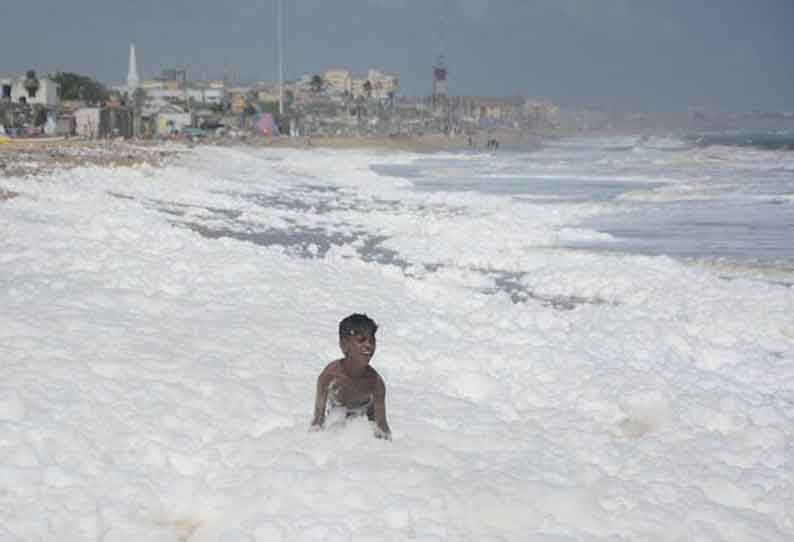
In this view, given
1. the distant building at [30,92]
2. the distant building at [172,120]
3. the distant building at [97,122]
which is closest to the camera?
the distant building at [97,122]

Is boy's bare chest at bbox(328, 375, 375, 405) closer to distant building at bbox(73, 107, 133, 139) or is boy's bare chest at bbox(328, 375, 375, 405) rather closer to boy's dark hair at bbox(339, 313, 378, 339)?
boy's dark hair at bbox(339, 313, 378, 339)

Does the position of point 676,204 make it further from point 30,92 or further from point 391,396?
point 30,92

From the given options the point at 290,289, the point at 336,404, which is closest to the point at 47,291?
the point at 290,289

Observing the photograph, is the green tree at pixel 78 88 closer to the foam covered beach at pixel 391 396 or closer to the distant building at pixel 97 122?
the distant building at pixel 97 122

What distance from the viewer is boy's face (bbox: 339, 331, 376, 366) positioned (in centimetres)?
523

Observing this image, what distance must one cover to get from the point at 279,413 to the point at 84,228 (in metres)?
8.58

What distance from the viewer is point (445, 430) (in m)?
6.10

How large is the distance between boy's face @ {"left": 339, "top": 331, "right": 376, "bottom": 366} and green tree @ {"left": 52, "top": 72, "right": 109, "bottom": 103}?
4545 inches

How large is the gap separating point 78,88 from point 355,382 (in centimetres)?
11889

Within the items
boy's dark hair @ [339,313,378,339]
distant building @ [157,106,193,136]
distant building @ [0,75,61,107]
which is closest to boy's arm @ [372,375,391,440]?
boy's dark hair @ [339,313,378,339]

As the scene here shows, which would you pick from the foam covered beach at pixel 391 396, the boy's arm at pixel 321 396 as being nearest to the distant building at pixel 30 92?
the foam covered beach at pixel 391 396

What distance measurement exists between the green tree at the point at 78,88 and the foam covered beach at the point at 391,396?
107 metres

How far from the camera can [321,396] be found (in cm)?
547

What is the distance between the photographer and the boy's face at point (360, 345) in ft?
17.1
